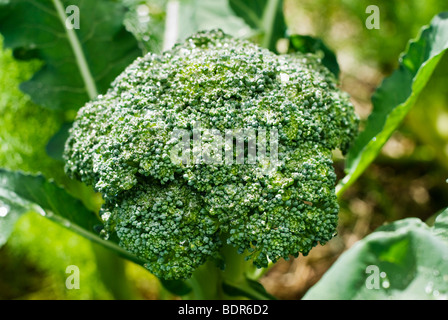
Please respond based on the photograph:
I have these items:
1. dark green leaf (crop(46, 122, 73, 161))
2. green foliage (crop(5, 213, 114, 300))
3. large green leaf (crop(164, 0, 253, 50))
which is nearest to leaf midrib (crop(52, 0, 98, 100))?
dark green leaf (crop(46, 122, 73, 161))

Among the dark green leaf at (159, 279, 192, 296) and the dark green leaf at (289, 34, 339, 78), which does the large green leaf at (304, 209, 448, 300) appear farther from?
the dark green leaf at (289, 34, 339, 78)

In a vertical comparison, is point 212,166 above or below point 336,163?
below

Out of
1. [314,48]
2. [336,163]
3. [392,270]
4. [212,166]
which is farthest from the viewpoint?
[336,163]

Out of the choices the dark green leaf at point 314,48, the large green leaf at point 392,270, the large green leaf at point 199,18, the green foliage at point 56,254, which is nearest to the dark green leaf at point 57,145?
the green foliage at point 56,254

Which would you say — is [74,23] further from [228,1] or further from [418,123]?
[418,123]

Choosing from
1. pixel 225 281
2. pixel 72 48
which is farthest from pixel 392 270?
pixel 72 48

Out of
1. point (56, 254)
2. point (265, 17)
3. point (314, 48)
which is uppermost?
point (265, 17)

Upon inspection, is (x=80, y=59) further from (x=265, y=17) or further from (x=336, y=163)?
(x=336, y=163)
